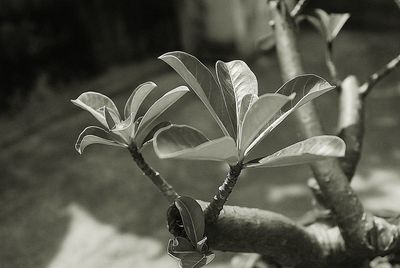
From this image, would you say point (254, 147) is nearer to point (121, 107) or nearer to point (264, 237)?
point (264, 237)

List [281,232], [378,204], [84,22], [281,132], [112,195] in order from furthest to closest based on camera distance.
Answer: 1. [84,22]
2. [281,132]
3. [112,195]
4. [378,204]
5. [281,232]

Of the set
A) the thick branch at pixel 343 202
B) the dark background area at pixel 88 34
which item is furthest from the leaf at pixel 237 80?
the dark background area at pixel 88 34

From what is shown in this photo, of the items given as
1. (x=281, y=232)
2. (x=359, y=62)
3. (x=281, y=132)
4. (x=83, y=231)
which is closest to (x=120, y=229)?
(x=83, y=231)

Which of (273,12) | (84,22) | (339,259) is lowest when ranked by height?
(339,259)

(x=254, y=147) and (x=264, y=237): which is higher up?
(x=254, y=147)

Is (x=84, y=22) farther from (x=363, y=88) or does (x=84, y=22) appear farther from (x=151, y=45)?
(x=363, y=88)

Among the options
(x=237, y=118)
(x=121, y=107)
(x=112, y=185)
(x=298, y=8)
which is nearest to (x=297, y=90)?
(x=237, y=118)
